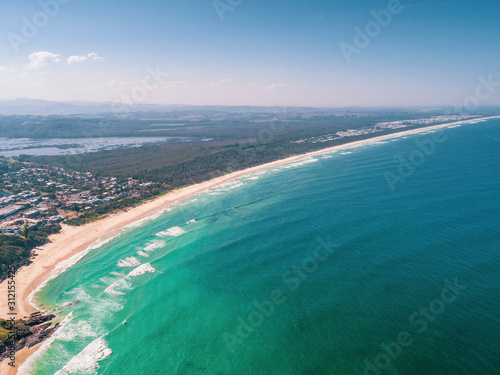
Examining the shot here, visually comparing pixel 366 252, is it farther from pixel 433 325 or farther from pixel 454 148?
pixel 454 148

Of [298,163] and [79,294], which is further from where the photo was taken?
[298,163]

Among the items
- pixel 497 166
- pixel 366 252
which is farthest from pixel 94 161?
pixel 497 166

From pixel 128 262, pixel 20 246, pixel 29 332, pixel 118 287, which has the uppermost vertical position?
pixel 20 246

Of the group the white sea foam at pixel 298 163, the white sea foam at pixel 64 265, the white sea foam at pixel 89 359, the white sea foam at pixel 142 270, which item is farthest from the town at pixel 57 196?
the white sea foam at pixel 298 163

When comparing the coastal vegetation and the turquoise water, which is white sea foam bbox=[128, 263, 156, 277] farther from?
the coastal vegetation

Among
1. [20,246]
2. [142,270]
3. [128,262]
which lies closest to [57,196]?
[20,246]

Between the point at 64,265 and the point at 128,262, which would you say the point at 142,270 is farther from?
the point at 64,265

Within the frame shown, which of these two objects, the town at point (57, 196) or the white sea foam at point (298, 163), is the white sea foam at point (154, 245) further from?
the white sea foam at point (298, 163)
